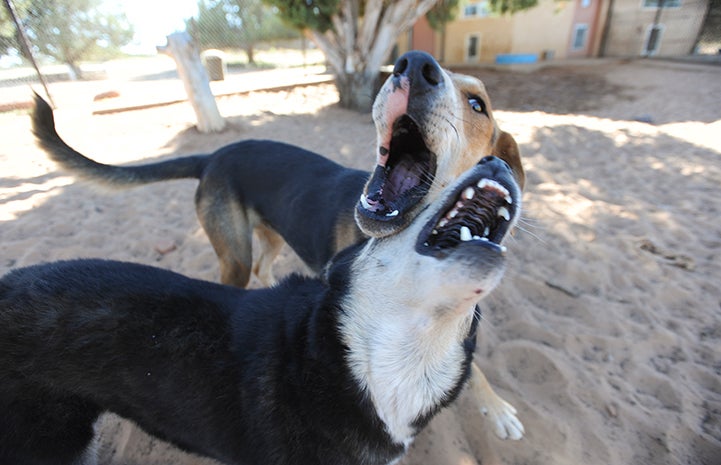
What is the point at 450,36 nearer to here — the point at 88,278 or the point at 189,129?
the point at 189,129

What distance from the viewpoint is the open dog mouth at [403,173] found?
5.78 feet

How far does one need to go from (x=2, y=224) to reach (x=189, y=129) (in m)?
3.97

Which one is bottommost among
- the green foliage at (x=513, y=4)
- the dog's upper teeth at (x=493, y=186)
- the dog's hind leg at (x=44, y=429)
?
the dog's hind leg at (x=44, y=429)

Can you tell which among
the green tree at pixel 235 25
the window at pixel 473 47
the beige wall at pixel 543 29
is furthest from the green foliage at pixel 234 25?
the beige wall at pixel 543 29

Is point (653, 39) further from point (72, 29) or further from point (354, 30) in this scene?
point (72, 29)

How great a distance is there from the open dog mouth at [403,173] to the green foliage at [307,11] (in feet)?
25.0

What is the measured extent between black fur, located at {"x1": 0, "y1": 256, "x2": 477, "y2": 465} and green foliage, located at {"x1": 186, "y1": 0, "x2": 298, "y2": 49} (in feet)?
49.8

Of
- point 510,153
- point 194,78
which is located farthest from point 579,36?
point 510,153

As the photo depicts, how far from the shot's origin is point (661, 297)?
10.1 feet

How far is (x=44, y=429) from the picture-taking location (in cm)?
157

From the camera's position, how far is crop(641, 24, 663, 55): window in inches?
677

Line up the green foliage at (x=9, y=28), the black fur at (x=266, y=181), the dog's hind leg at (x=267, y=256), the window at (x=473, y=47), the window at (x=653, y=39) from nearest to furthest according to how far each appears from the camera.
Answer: the black fur at (x=266, y=181) → the dog's hind leg at (x=267, y=256) → the green foliage at (x=9, y=28) → the window at (x=653, y=39) → the window at (x=473, y=47)

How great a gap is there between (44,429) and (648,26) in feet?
78.0

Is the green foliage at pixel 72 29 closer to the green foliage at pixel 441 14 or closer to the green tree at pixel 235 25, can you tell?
the green tree at pixel 235 25
